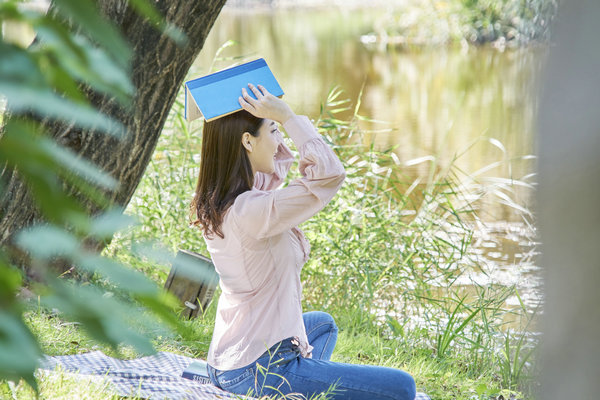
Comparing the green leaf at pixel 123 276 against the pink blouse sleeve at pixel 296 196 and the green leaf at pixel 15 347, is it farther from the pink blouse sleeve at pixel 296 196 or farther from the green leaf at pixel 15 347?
the pink blouse sleeve at pixel 296 196

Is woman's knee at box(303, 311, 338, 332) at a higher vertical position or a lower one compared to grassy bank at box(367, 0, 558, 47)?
lower

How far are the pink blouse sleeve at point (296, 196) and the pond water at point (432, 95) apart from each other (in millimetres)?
928

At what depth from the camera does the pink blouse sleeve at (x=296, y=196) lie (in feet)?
6.70

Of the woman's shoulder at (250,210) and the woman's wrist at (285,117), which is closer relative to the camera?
the woman's shoulder at (250,210)

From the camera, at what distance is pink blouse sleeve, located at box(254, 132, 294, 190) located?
2.33 metres

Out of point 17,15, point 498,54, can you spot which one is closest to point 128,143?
point 17,15

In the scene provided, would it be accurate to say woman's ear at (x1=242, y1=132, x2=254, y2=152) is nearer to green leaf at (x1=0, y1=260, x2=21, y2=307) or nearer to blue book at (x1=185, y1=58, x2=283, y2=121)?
A: blue book at (x1=185, y1=58, x2=283, y2=121)

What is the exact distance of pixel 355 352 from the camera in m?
3.00

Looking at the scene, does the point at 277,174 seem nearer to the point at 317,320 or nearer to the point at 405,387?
the point at 317,320

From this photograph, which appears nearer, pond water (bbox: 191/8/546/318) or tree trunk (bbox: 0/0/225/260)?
tree trunk (bbox: 0/0/225/260)

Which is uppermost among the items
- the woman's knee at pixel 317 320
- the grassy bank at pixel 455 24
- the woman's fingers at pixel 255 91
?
the grassy bank at pixel 455 24

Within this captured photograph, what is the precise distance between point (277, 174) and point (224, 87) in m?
0.34

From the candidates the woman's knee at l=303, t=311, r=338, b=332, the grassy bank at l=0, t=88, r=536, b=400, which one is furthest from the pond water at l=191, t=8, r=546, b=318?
the woman's knee at l=303, t=311, r=338, b=332

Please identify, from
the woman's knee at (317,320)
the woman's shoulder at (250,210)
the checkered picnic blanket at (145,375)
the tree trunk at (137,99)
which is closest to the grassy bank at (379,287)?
the checkered picnic blanket at (145,375)
